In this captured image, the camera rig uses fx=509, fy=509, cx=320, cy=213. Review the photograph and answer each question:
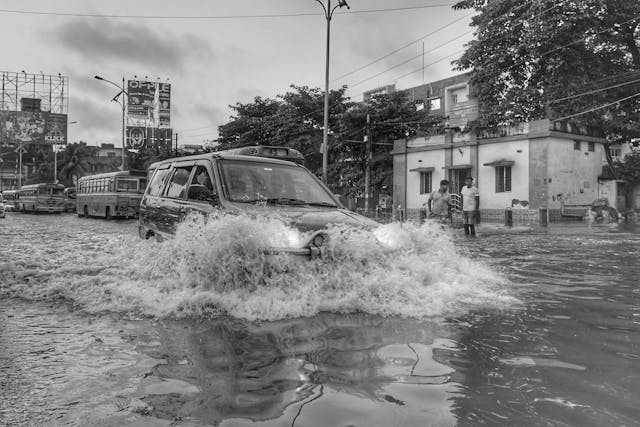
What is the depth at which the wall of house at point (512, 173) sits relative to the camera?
2498 cm

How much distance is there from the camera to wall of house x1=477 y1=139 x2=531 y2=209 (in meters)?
25.0

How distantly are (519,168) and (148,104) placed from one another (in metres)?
31.2

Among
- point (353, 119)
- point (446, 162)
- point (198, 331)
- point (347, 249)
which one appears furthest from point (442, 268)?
point (353, 119)

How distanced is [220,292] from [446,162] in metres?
25.7

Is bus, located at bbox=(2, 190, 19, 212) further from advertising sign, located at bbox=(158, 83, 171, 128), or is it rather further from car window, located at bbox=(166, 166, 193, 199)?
car window, located at bbox=(166, 166, 193, 199)

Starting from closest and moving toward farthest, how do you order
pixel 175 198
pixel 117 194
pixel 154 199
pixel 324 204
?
pixel 324 204 → pixel 175 198 → pixel 154 199 → pixel 117 194

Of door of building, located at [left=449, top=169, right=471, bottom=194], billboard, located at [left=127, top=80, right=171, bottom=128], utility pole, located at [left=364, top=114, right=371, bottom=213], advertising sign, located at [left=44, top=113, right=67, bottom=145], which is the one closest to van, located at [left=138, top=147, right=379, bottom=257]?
door of building, located at [left=449, top=169, right=471, bottom=194]

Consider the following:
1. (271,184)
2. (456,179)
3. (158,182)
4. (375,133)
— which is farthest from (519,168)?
(271,184)

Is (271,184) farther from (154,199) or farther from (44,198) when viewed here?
(44,198)

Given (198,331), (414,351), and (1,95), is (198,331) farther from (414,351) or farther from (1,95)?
(1,95)

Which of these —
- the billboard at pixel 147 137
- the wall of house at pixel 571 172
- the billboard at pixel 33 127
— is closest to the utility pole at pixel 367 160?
the wall of house at pixel 571 172

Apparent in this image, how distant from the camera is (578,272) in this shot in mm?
7680

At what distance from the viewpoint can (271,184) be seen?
21.0 ft

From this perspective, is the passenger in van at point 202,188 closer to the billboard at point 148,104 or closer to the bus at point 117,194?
the bus at point 117,194
